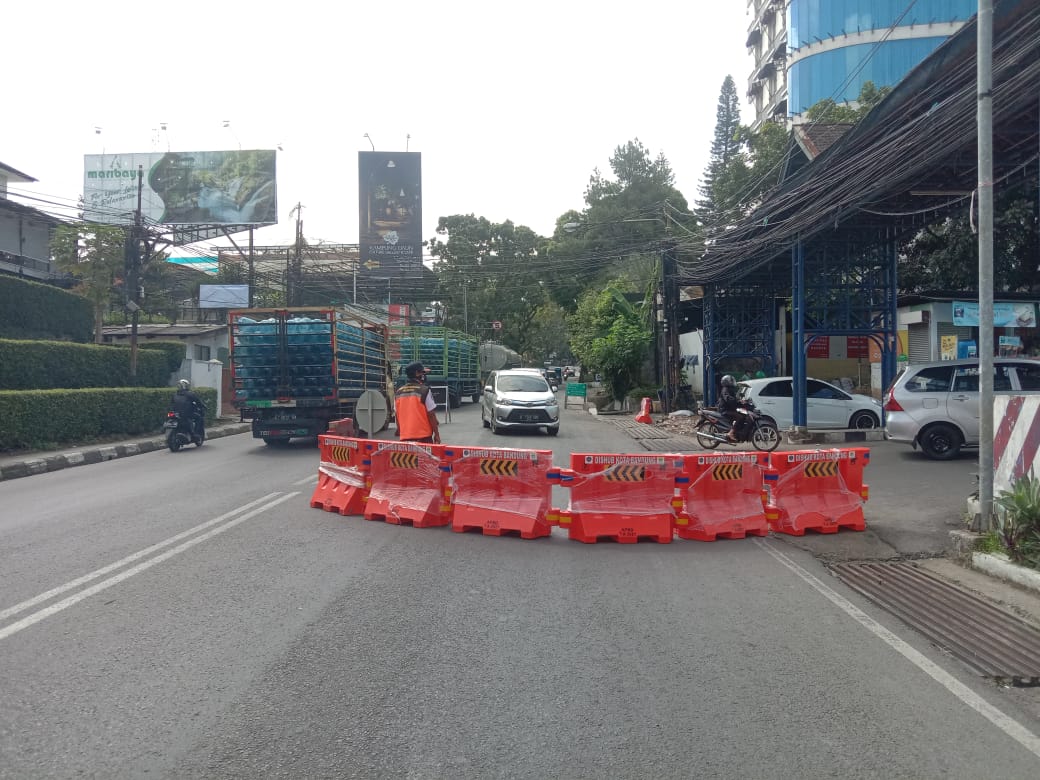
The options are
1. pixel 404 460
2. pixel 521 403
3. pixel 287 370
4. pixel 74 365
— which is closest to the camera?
pixel 404 460

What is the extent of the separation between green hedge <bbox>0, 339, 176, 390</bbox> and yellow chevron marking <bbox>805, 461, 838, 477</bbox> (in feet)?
57.1

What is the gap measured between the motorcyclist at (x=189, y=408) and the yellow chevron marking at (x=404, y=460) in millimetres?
10809

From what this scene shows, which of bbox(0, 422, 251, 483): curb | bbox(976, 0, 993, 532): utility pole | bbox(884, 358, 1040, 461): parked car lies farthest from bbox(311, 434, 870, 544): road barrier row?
bbox(0, 422, 251, 483): curb

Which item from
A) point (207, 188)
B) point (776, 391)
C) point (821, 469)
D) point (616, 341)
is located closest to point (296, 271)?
point (207, 188)

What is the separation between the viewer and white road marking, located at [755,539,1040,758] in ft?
12.8

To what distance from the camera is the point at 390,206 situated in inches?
1614

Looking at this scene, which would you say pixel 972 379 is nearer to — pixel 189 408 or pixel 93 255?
pixel 189 408

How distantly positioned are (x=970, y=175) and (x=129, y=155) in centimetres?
3620

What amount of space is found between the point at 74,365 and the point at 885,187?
64.0 ft

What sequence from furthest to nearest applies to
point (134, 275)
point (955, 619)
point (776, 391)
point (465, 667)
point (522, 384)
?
point (134, 275), point (522, 384), point (776, 391), point (955, 619), point (465, 667)

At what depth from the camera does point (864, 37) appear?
4738 centimetres

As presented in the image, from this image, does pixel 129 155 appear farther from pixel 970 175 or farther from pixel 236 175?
pixel 970 175

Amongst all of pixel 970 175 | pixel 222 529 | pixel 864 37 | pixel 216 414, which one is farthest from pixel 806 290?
pixel 864 37

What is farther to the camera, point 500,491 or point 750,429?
point 750,429
